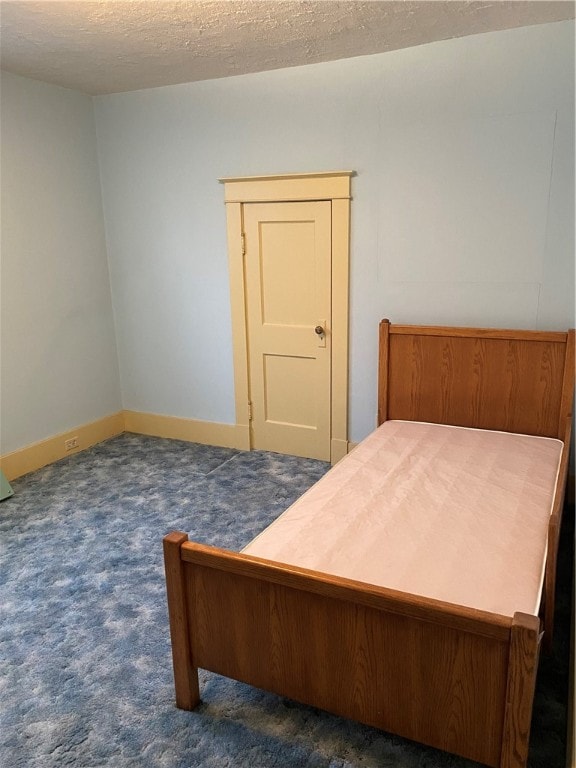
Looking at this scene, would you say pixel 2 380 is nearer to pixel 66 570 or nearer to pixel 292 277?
pixel 66 570

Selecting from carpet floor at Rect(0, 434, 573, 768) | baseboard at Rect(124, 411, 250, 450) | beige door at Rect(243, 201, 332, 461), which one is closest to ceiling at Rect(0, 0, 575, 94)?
beige door at Rect(243, 201, 332, 461)

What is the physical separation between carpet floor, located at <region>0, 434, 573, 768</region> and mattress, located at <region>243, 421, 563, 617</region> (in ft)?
1.53

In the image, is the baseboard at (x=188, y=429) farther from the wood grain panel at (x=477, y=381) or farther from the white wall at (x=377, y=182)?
the wood grain panel at (x=477, y=381)

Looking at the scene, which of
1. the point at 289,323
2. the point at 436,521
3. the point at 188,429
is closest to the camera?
the point at 436,521

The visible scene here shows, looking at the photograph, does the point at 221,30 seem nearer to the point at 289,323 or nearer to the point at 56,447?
the point at 289,323

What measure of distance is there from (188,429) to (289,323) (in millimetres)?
1186

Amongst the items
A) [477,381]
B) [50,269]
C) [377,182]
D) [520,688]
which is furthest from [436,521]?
[50,269]

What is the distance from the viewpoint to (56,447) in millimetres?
3990

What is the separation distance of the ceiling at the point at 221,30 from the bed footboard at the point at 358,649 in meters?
2.21

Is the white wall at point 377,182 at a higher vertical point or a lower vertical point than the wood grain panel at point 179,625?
higher

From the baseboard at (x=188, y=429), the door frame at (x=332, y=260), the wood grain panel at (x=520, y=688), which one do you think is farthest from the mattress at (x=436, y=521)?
the baseboard at (x=188, y=429)

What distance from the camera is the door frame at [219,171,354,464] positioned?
343 cm

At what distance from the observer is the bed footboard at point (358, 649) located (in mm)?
1406

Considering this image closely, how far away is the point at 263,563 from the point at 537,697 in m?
1.05
